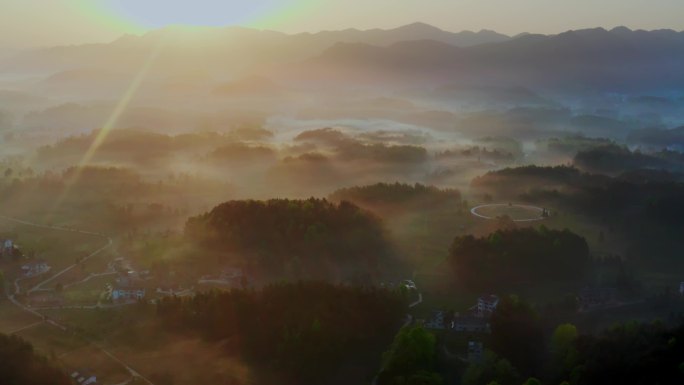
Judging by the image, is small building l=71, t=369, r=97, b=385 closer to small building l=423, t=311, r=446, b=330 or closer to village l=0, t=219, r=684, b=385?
village l=0, t=219, r=684, b=385

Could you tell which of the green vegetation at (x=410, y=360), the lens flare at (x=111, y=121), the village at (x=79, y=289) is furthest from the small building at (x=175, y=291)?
the lens flare at (x=111, y=121)

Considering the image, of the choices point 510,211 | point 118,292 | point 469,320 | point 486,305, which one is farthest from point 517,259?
point 118,292

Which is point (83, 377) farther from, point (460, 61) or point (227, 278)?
point (460, 61)

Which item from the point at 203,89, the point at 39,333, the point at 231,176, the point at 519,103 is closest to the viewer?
the point at 39,333

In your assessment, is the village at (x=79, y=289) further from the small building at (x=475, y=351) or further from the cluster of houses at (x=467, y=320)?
the small building at (x=475, y=351)

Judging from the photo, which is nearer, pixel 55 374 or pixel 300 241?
pixel 55 374

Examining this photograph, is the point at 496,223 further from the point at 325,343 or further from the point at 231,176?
the point at 231,176

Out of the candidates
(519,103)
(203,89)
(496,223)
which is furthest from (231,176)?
(203,89)
